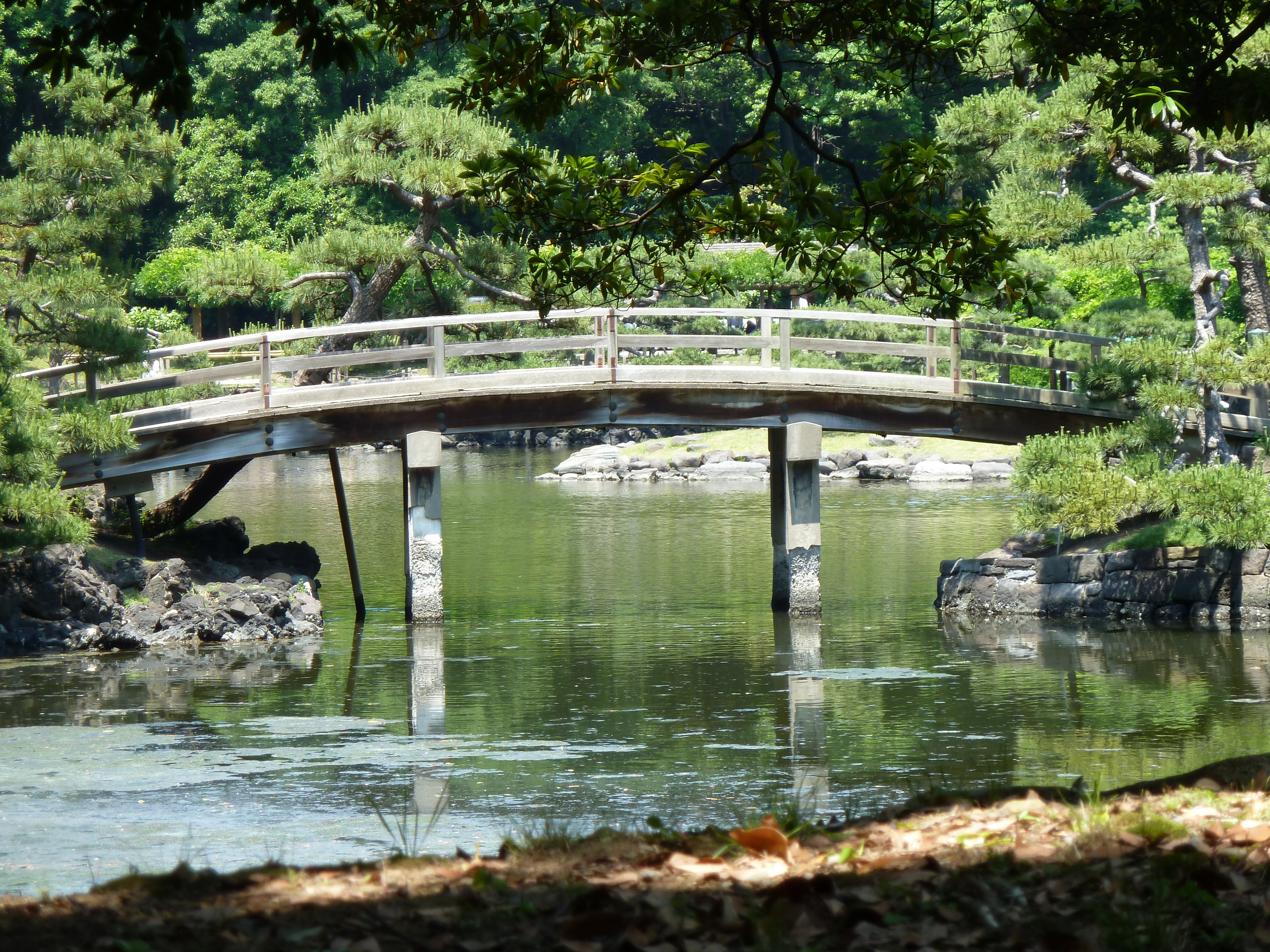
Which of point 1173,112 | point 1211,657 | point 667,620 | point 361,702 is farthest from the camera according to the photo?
point 667,620

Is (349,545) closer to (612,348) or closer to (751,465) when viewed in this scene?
(612,348)

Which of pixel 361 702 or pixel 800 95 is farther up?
pixel 800 95

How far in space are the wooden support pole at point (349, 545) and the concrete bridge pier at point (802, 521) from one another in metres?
5.48

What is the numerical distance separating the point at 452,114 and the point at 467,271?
223 centimetres

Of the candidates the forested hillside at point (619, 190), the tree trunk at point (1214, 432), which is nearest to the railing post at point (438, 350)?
→ the forested hillside at point (619, 190)

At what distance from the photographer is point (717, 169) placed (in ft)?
27.3

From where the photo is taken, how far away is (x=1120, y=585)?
59.5 ft

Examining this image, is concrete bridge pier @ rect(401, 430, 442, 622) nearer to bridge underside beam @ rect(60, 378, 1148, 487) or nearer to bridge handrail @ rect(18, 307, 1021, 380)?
bridge underside beam @ rect(60, 378, 1148, 487)

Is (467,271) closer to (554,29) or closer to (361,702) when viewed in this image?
(361,702)

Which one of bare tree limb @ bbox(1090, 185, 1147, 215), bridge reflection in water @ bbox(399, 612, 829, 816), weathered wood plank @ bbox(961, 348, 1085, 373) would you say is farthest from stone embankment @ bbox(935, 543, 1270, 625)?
bare tree limb @ bbox(1090, 185, 1147, 215)

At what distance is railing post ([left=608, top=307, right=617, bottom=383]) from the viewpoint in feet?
60.2

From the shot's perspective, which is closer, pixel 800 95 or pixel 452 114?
pixel 452 114

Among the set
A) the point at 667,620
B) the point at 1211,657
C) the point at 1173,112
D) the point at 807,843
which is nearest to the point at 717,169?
the point at 1173,112

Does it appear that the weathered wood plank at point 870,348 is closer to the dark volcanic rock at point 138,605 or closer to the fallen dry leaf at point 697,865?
the dark volcanic rock at point 138,605
